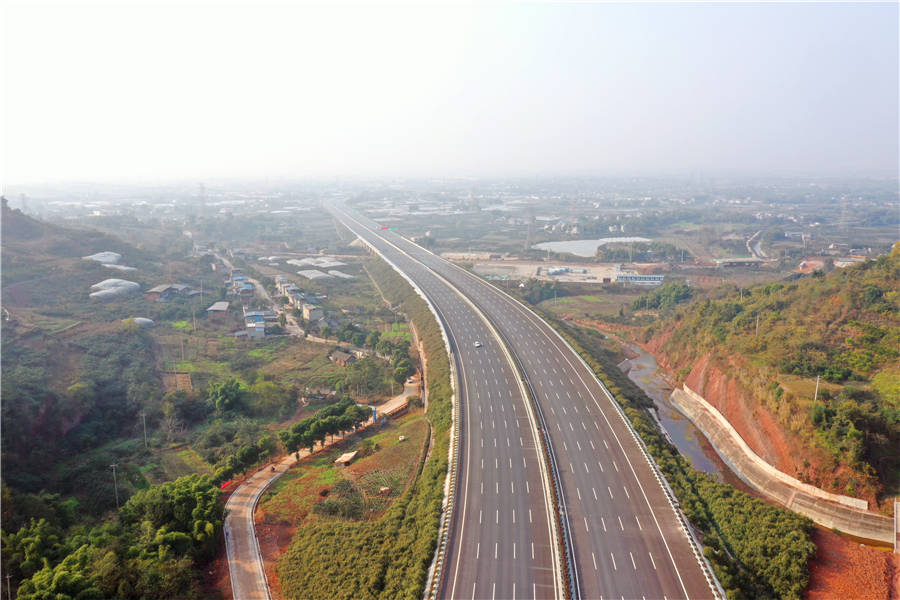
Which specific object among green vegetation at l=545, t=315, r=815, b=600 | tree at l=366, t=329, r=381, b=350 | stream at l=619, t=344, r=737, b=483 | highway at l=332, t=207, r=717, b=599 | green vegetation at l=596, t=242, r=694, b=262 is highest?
green vegetation at l=596, t=242, r=694, b=262

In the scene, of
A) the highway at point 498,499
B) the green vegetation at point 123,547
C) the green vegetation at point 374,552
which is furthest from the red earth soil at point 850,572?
the green vegetation at point 123,547

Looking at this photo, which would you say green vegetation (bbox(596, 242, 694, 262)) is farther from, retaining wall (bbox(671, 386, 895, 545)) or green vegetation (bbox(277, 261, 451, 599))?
green vegetation (bbox(277, 261, 451, 599))

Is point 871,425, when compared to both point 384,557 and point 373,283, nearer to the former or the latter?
point 384,557

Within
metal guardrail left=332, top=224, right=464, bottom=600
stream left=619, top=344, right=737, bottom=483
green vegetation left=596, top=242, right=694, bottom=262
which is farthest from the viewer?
green vegetation left=596, top=242, right=694, bottom=262

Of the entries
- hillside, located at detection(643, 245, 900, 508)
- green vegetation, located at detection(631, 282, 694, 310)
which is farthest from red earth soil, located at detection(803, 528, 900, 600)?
green vegetation, located at detection(631, 282, 694, 310)

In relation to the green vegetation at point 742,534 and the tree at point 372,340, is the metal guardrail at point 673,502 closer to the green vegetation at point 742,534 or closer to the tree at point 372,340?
the green vegetation at point 742,534
